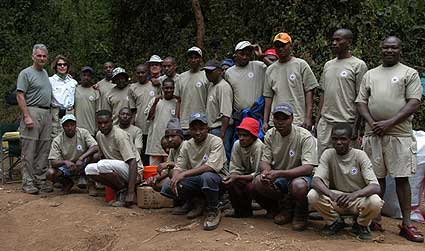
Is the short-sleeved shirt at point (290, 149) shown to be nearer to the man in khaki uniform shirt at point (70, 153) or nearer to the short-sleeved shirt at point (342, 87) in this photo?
the short-sleeved shirt at point (342, 87)

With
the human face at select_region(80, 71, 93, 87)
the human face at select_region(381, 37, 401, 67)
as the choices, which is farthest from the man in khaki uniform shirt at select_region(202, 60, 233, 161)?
the human face at select_region(80, 71, 93, 87)

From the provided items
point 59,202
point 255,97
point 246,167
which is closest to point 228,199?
point 246,167

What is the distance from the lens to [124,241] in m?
5.86

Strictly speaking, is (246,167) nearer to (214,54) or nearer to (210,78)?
(210,78)

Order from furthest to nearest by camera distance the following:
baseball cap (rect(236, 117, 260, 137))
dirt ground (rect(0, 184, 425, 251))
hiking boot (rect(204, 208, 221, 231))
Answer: baseball cap (rect(236, 117, 260, 137)), hiking boot (rect(204, 208, 221, 231)), dirt ground (rect(0, 184, 425, 251))

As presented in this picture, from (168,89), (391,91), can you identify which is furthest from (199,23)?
(391,91)

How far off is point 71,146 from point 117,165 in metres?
1.04

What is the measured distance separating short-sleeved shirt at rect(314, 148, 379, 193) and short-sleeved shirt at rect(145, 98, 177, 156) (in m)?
2.45

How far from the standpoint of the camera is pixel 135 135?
7629mm

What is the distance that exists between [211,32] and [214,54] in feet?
2.32

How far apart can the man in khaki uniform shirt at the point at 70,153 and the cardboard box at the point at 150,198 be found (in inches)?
38.6

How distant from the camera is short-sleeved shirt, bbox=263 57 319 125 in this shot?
250 inches

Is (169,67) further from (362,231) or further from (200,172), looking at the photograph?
(362,231)

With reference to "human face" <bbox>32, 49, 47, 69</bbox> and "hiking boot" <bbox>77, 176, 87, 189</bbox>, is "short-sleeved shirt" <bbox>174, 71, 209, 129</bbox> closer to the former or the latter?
"hiking boot" <bbox>77, 176, 87, 189</bbox>
